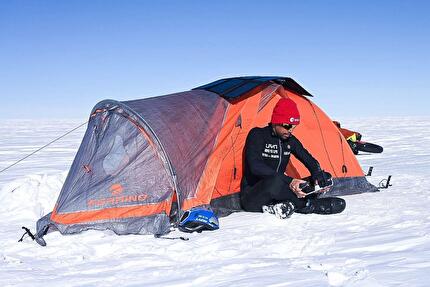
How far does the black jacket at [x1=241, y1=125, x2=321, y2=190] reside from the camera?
616 cm

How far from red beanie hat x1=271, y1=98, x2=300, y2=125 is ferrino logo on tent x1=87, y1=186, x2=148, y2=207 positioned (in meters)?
1.99

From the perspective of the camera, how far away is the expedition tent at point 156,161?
5.56 meters

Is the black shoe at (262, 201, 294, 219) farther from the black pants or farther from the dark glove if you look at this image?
the dark glove

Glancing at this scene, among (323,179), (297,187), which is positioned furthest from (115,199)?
(323,179)

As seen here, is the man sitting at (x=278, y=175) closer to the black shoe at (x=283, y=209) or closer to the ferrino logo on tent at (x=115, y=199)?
the black shoe at (x=283, y=209)

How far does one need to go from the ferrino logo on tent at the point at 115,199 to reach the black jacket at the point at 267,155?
1488 mm

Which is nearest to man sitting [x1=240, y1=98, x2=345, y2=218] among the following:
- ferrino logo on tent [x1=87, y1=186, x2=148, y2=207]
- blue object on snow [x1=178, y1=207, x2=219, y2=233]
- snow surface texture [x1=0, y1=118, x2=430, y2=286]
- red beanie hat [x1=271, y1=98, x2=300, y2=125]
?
red beanie hat [x1=271, y1=98, x2=300, y2=125]

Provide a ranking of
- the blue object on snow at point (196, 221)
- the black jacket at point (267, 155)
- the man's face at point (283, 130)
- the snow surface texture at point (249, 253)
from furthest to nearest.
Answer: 1. the man's face at point (283, 130)
2. the black jacket at point (267, 155)
3. the blue object on snow at point (196, 221)
4. the snow surface texture at point (249, 253)

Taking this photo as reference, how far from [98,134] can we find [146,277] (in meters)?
2.55

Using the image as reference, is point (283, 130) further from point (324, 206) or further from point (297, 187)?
point (324, 206)

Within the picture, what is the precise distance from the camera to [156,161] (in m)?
5.83

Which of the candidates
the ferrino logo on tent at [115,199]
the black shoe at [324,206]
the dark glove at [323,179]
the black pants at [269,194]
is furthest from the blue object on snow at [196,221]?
the dark glove at [323,179]

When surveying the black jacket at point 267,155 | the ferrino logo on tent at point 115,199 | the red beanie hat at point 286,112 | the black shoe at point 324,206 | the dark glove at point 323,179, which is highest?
the red beanie hat at point 286,112

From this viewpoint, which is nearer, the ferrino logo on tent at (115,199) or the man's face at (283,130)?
the ferrino logo on tent at (115,199)
